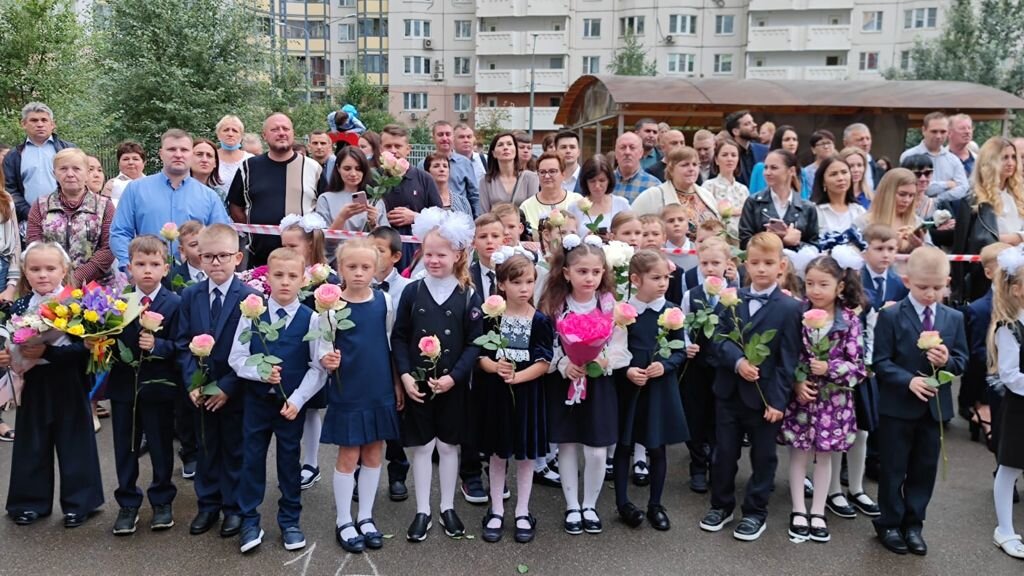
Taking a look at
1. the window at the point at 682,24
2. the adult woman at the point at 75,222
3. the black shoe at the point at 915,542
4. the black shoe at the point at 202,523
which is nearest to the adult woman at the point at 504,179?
the adult woman at the point at 75,222

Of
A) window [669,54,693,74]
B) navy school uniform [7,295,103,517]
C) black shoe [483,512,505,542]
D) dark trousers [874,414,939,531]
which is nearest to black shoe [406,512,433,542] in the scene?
black shoe [483,512,505,542]

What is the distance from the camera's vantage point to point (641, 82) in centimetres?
1742

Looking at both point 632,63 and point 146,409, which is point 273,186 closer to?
point 146,409

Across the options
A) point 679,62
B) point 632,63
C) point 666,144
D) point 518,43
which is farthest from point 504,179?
point 679,62

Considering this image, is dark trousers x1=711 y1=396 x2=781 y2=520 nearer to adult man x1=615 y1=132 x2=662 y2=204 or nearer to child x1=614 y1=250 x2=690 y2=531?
child x1=614 y1=250 x2=690 y2=531

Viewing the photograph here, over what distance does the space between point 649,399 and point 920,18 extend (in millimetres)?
49938

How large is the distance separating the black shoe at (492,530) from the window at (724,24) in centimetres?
4912

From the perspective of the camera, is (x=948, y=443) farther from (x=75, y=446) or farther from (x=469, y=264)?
(x=75, y=446)

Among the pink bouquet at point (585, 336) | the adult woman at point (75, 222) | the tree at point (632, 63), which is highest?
the tree at point (632, 63)

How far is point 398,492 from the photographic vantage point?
4805 mm

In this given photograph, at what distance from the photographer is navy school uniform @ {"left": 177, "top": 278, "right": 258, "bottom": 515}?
423 centimetres

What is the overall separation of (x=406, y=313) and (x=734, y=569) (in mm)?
2223

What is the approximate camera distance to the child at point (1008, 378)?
4121 mm

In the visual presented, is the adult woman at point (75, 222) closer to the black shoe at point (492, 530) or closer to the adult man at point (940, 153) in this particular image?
the black shoe at point (492, 530)
